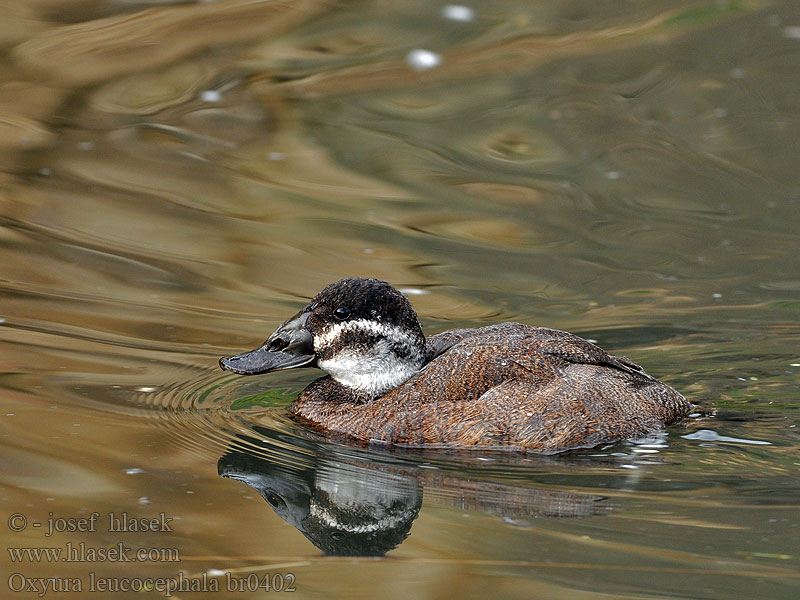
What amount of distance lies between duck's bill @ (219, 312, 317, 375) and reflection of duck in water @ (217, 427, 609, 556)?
1.67 ft

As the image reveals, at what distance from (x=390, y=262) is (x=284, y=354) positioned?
331 cm

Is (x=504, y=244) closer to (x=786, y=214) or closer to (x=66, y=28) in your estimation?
(x=786, y=214)

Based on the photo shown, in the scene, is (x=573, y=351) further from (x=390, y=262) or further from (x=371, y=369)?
(x=390, y=262)

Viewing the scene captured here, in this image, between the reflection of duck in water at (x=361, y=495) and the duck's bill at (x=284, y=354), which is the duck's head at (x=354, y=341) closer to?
the duck's bill at (x=284, y=354)

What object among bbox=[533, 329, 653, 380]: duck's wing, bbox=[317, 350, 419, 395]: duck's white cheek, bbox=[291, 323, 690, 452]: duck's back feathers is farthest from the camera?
bbox=[317, 350, 419, 395]: duck's white cheek

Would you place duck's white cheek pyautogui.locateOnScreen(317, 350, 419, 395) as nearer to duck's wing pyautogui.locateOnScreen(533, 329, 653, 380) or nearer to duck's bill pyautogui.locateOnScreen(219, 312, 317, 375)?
duck's bill pyautogui.locateOnScreen(219, 312, 317, 375)

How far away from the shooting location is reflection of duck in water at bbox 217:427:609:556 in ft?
19.4

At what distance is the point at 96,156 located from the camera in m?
12.4

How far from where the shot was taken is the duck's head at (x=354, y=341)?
7102mm

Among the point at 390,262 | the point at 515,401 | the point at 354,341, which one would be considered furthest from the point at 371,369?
the point at 390,262

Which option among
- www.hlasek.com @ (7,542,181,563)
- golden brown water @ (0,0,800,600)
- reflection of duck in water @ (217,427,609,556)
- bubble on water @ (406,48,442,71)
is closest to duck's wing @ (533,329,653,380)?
golden brown water @ (0,0,800,600)

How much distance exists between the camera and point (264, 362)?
23.9 ft

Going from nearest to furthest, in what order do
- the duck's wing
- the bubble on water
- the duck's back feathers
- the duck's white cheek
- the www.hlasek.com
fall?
1. the www.hlasek.com
2. the duck's back feathers
3. the duck's wing
4. the duck's white cheek
5. the bubble on water

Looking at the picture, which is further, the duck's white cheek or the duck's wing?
the duck's white cheek
